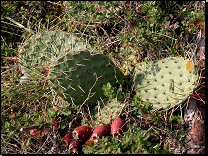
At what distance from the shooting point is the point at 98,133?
5.80ft

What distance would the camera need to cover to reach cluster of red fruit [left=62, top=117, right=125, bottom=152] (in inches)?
69.6

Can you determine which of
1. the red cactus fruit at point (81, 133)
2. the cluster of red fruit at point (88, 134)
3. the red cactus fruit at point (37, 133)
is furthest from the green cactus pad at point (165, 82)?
the red cactus fruit at point (37, 133)

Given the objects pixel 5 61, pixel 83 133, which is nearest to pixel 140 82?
pixel 83 133

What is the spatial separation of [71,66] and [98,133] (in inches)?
25.3

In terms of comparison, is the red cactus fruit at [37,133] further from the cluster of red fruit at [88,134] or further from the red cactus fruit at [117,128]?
the red cactus fruit at [117,128]

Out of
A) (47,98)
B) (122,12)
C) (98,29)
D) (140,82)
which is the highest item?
(122,12)

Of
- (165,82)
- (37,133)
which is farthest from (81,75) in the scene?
(165,82)

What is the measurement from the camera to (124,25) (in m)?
2.53

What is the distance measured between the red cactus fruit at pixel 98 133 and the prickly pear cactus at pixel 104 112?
0.41 feet

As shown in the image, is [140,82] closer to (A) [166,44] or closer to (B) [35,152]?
(A) [166,44]

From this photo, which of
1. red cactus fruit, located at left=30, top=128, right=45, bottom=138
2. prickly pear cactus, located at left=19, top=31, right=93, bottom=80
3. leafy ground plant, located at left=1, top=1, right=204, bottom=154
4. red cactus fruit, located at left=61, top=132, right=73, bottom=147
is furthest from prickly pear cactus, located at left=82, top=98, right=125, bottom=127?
prickly pear cactus, located at left=19, top=31, right=93, bottom=80

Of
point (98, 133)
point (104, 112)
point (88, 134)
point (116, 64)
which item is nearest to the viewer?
point (98, 133)

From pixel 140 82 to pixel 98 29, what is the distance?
101cm

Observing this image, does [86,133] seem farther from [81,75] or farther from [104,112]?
[81,75]
